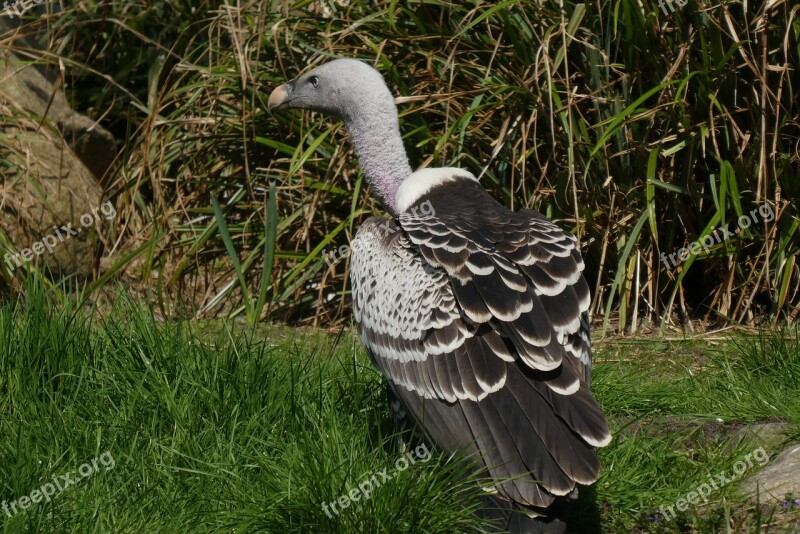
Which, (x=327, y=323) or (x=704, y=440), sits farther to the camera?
(x=327, y=323)

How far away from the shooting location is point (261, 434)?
3943mm

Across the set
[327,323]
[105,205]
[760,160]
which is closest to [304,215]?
[327,323]

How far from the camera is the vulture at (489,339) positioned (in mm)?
3312

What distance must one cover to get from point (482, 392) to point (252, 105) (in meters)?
3.60

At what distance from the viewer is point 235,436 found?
154 inches

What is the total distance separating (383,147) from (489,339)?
1.63 metres

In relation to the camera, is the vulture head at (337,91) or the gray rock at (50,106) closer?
the vulture head at (337,91)

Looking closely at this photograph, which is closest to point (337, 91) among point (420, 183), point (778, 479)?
point (420, 183)

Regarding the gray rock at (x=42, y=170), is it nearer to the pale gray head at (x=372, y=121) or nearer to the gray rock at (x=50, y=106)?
the gray rock at (x=50, y=106)

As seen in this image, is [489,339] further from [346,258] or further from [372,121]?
[346,258]

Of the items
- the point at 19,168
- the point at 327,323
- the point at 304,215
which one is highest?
the point at 19,168

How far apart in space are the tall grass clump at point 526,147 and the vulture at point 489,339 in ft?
5.09

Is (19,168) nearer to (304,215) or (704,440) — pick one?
(304,215)

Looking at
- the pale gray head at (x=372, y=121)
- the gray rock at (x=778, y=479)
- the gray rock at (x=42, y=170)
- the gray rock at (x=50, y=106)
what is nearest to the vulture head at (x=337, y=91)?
the pale gray head at (x=372, y=121)
